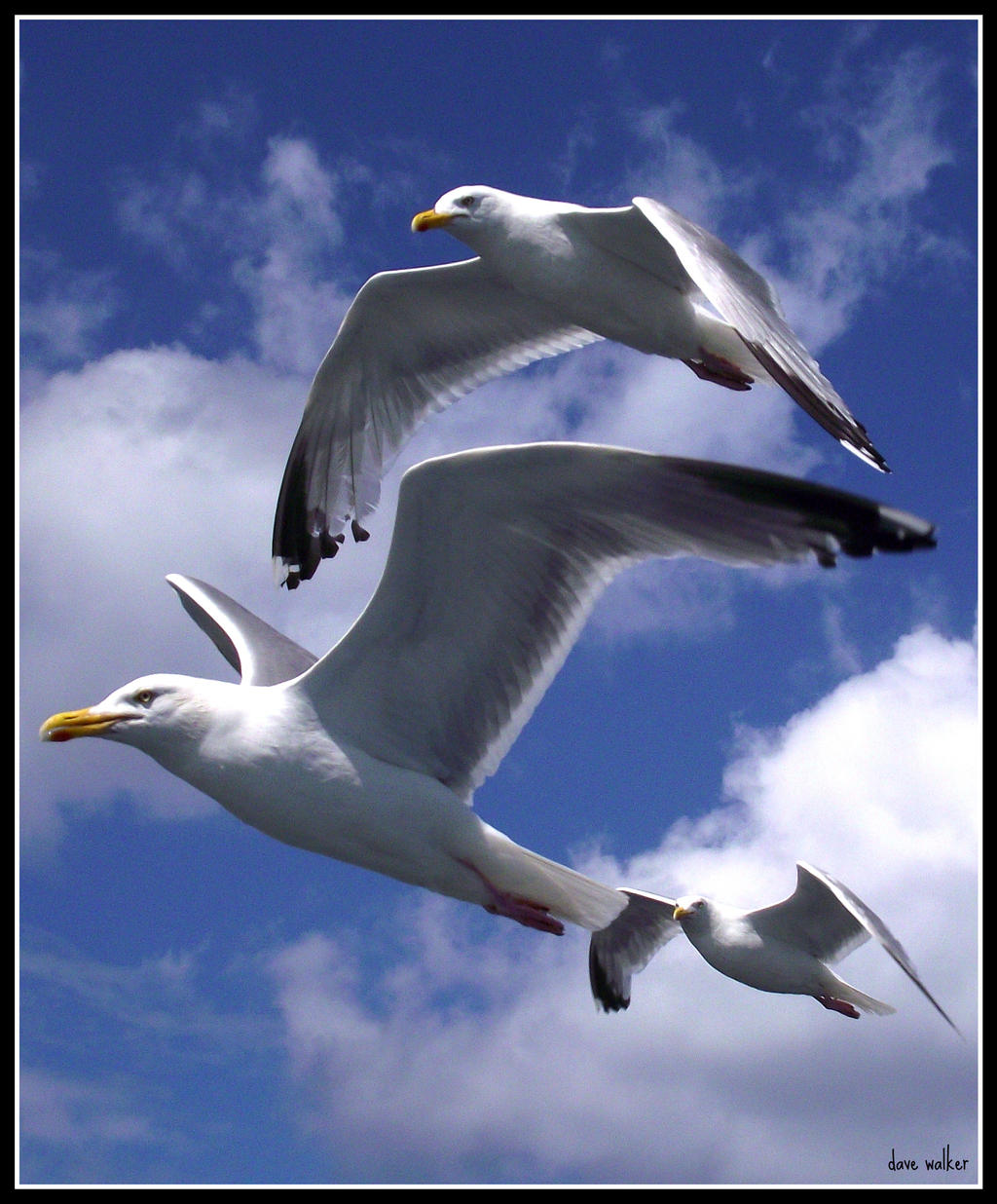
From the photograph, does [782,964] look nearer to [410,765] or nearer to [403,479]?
[410,765]

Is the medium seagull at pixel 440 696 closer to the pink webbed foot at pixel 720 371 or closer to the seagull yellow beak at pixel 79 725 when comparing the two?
the seagull yellow beak at pixel 79 725

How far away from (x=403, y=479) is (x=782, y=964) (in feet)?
15.5

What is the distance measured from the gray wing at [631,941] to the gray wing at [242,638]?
8.19ft

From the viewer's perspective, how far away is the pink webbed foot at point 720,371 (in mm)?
6379

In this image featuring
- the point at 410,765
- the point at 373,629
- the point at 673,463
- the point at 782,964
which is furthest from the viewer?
the point at 782,964

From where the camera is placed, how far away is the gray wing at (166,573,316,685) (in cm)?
575

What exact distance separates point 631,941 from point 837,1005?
1.18 metres

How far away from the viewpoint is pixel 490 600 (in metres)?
4.41

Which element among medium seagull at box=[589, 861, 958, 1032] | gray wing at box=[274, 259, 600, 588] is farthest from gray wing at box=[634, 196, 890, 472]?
medium seagull at box=[589, 861, 958, 1032]

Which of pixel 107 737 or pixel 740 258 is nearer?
pixel 107 737

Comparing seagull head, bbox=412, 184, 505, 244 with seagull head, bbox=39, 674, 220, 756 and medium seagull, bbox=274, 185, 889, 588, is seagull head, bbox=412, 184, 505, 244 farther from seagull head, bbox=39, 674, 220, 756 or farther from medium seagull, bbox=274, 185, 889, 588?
seagull head, bbox=39, 674, 220, 756

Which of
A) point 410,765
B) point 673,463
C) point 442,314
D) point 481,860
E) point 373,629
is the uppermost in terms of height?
point 442,314

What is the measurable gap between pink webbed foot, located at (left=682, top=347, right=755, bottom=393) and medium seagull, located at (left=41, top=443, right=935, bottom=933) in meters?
2.40

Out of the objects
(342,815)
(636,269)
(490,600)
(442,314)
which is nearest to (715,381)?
(636,269)
